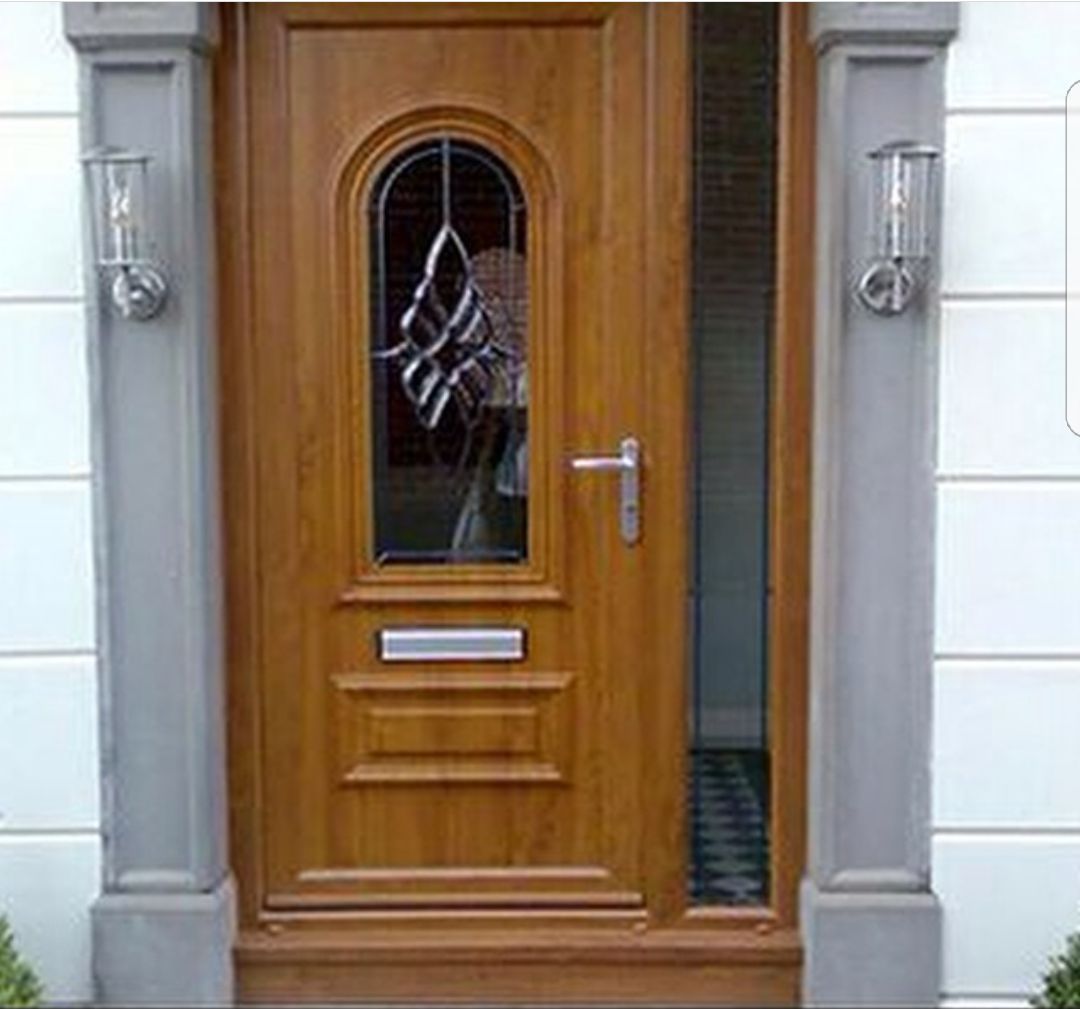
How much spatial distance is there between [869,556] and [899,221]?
74 cm

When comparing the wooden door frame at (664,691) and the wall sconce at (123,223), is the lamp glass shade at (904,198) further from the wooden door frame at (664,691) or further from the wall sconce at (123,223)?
the wall sconce at (123,223)

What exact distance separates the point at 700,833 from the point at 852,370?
1.17 m

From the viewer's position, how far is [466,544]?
157 inches

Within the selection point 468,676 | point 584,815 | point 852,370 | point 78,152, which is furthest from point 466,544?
point 78,152

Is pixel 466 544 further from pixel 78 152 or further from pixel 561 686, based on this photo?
pixel 78 152

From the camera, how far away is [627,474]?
12.9ft

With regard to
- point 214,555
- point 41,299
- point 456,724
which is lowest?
point 456,724

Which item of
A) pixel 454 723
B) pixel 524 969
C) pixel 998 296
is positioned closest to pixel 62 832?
pixel 454 723

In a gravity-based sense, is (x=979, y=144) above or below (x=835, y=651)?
above

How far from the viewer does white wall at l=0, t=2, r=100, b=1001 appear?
3727 millimetres

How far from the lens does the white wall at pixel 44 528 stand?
12.2ft

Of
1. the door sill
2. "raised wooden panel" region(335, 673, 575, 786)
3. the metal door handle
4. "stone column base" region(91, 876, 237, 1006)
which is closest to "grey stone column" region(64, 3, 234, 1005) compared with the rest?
"stone column base" region(91, 876, 237, 1006)

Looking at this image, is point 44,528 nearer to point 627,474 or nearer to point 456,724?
point 456,724

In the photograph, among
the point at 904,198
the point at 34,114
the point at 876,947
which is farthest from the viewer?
the point at 876,947
